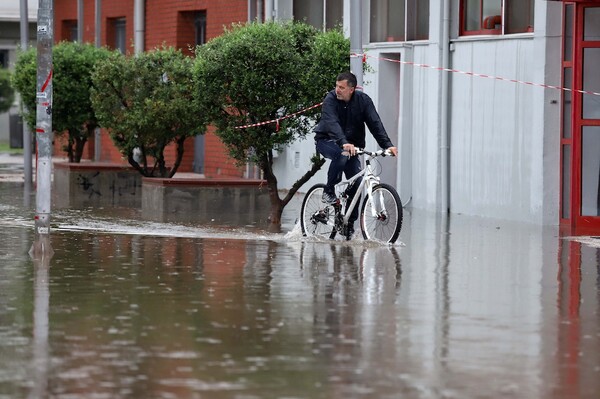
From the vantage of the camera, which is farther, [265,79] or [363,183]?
[265,79]

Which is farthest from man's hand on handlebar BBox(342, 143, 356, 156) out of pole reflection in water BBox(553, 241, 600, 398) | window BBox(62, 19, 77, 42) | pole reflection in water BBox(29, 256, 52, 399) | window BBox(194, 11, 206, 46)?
window BBox(62, 19, 77, 42)

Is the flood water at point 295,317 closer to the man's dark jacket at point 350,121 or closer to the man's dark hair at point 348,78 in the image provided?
the man's dark jacket at point 350,121


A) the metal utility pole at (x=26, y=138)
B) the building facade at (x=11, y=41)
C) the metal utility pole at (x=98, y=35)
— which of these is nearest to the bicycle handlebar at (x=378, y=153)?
the metal utility pole at (x=26, y=138)

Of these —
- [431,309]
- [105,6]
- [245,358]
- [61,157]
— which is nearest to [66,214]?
[431,309]

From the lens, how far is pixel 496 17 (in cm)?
2072

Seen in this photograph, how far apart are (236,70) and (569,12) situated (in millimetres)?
3933

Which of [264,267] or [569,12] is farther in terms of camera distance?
[569,12]

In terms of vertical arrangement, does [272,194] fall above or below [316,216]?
above

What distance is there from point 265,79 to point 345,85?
279 centimetres

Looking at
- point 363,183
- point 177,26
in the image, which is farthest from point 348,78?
point 177,26

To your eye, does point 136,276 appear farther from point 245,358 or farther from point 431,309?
point 245,358

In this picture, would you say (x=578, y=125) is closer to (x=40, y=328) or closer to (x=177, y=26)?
(x=40, y=328)

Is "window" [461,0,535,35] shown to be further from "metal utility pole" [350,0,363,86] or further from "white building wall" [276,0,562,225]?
"metal utility pole" [350,0,363,86]

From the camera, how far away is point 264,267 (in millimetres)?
13383
